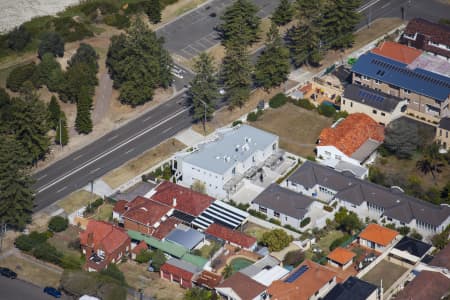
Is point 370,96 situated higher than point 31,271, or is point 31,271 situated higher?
point 370,96

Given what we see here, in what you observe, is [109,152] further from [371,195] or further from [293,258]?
[371,195]

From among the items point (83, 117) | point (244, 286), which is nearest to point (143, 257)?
point (244, 286)

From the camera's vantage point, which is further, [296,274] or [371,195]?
[371,195]

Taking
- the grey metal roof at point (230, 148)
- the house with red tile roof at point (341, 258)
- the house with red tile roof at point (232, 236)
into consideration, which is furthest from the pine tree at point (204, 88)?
the house with red tile roof at point (341, 258)

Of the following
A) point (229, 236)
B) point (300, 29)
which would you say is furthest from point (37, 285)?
point (300, 29)

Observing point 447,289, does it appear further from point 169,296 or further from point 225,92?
point 225,92

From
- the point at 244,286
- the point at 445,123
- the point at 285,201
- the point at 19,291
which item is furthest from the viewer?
the point at 445,123
